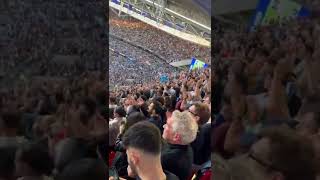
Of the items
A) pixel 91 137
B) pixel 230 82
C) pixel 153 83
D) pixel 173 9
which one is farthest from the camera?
pixel 173 9

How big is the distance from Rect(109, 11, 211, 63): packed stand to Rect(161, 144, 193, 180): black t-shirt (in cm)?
139

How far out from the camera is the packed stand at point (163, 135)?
201 cm

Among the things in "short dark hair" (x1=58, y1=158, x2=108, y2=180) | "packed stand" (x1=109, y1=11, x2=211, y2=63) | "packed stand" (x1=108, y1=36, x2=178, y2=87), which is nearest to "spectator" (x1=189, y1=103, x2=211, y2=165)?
"short dark hair" (x1=58, y1=158, x2=108, y2=180)

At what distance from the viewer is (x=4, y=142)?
1999 mm

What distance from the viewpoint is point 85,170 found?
1905 millimetres

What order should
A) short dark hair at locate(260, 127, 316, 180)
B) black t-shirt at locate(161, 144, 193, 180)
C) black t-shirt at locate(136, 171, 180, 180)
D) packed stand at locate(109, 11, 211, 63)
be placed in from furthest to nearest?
packed stand at locate(109, 11, 211, 63) → black t-shirt at locate(161, 144, 193, 180) → black t-shirt at locate(136, 171, 180, 180) → short dark hair at locate(260, 127, 316, 180)

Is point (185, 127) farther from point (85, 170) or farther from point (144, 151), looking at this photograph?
point (85, 170)

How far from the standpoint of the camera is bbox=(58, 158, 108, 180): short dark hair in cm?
189

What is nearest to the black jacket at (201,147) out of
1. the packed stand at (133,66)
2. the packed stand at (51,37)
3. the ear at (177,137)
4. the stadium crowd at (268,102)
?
the ear at (177,137)

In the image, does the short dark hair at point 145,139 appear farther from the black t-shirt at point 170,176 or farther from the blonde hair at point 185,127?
the blonde hair at point 185,127

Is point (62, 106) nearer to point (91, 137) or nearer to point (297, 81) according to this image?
point (91, 137)

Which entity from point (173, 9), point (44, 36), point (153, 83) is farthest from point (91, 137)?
point (173, 9)

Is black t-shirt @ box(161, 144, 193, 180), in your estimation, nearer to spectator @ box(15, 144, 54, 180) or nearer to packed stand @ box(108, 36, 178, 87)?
spectator @ box(15, 144, 54, 180)

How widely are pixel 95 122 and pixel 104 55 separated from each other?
28cm
